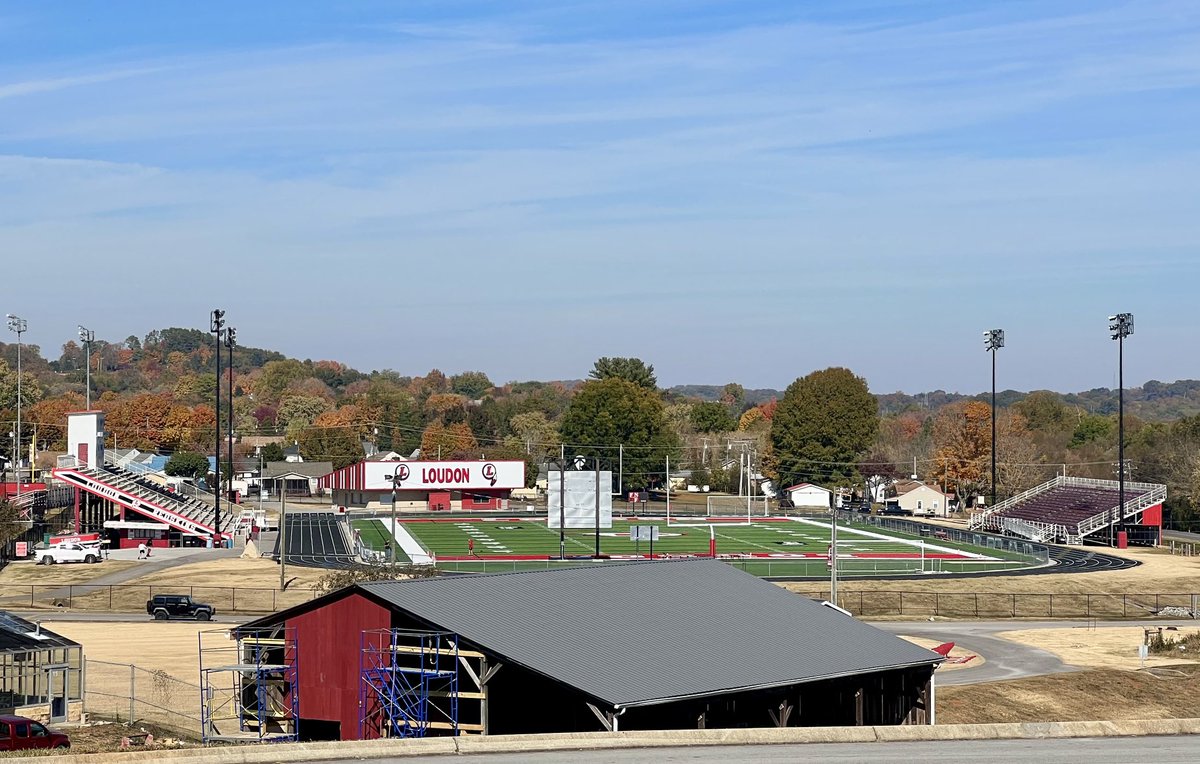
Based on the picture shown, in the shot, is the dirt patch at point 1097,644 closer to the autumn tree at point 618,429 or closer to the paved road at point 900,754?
the paved road at point 900,754

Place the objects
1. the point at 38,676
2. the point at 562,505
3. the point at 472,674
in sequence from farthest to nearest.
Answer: the point at 562,505
the point at 38,676
the point at 472,674

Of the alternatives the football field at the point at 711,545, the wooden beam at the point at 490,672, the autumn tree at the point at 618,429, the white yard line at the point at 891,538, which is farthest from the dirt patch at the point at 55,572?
the autumn tree at the point at 618,429

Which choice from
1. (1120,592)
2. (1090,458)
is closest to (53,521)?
(1120,592)

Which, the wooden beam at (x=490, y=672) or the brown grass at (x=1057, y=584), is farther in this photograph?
the brown grass at (x=1057, y=584)

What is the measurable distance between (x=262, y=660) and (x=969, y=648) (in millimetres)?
33101

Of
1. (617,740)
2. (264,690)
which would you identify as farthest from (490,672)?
(264,690)

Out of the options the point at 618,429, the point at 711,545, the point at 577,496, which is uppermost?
the point at 618,429

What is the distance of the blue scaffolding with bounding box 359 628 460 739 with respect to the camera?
105 feet

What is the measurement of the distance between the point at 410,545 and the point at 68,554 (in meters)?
23.3

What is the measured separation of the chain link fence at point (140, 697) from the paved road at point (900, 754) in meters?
15.9

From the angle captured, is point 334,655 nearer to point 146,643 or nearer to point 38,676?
point 38,676

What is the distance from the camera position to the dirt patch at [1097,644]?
56.6m

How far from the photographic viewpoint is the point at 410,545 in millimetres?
99062

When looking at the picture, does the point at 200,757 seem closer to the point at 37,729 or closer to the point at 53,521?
the point at 37,729
